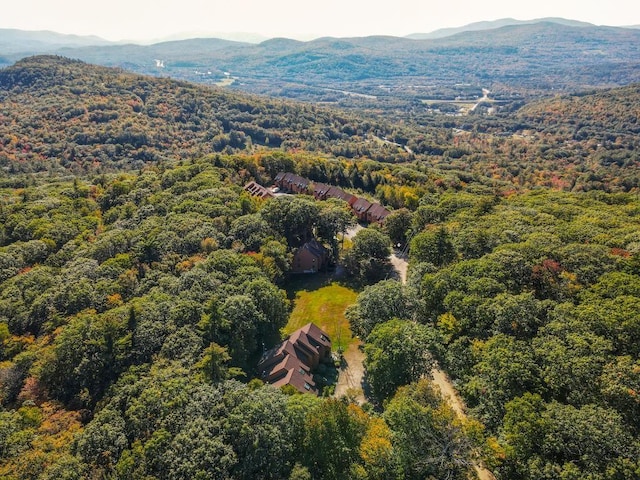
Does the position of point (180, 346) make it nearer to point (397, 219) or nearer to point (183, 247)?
point (183, 247)

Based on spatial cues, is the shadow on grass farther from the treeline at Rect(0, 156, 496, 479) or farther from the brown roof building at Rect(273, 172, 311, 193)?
the brown roof building at Rect(273, 172, 311, 193)

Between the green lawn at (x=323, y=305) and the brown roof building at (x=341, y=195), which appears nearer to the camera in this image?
the green lawn at (x=323, y=305)

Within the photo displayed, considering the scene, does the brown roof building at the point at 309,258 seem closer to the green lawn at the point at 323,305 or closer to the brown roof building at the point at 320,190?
the green lawn at the point at 323,305

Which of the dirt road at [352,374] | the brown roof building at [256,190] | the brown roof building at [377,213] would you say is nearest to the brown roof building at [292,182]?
the brown roof building at [256,190]

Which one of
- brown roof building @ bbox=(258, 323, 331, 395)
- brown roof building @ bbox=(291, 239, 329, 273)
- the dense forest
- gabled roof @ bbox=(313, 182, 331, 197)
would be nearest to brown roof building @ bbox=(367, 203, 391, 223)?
the dense forest

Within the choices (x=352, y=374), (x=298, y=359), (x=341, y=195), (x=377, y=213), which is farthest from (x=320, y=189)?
(x=298, y=359)

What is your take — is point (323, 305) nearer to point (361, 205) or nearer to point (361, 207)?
point (361, 207)
